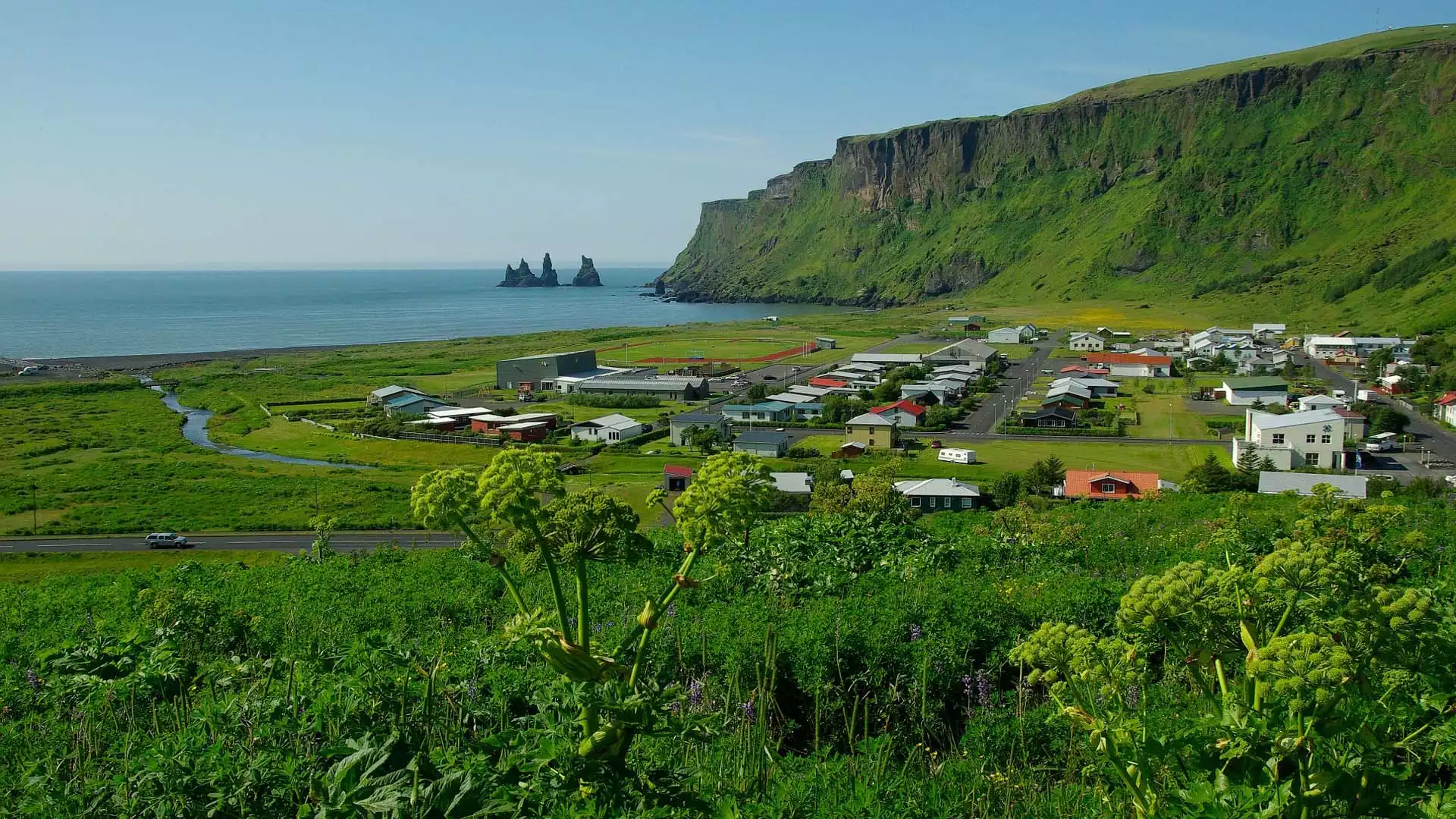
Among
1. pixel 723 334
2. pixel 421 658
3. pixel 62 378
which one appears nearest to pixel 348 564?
pixel 421 658

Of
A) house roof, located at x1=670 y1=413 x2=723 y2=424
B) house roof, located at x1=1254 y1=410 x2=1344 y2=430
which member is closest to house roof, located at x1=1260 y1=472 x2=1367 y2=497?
house roof, located at x1=1254 y1=410 x2=1344 y2=430

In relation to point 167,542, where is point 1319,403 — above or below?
above

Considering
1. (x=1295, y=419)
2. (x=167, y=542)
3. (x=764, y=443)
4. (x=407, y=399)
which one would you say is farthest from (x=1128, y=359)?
(x=167, y=542)

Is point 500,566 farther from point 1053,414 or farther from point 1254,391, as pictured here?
point 1254,391

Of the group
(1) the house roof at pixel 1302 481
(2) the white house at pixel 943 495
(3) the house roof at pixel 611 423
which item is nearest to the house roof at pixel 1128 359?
(1) the house roof at pixel 1302 481

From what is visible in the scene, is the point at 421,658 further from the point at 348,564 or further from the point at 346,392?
the point at 346,392
